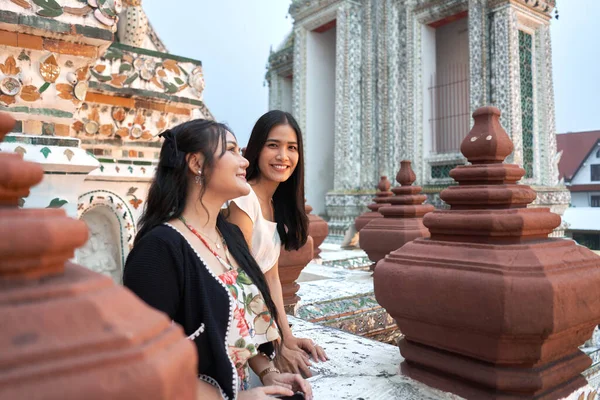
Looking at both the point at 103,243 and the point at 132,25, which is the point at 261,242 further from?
the point at 132,25

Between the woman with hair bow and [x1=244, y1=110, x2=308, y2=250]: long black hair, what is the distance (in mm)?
566

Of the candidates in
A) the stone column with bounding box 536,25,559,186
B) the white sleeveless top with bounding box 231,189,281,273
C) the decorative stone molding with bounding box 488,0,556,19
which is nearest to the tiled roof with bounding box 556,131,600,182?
the stone column with bounding box 536,25,559,186

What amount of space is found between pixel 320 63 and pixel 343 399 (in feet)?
33.3

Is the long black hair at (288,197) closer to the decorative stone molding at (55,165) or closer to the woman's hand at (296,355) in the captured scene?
the woman's hand at (296,355)

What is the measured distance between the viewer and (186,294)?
1111 millimetres

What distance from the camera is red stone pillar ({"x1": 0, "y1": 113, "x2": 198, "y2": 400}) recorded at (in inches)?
16.0

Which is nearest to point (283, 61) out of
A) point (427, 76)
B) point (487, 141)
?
point (427, 76)

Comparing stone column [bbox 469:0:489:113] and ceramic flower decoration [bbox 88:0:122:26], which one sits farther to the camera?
stone column [bbox 469:0:489:113]

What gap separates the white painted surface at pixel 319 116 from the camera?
10.8 metres

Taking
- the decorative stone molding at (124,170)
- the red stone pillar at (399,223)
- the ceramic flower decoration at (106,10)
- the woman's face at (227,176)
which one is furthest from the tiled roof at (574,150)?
the woman's face at (227,176)

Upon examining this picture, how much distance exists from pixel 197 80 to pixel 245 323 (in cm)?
205

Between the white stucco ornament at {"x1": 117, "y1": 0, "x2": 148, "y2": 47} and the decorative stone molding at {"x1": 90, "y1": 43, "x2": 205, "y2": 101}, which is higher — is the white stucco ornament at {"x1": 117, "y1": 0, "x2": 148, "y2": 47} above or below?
above

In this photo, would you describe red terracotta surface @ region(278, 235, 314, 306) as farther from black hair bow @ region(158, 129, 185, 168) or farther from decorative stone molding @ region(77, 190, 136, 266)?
black hair bow @ region(158, 129, 185, 168)

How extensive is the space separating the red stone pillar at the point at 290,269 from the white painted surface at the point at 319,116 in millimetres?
7928
